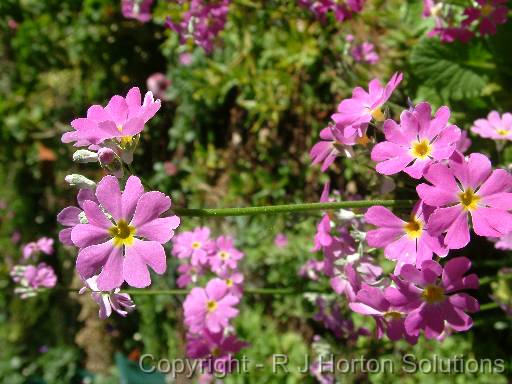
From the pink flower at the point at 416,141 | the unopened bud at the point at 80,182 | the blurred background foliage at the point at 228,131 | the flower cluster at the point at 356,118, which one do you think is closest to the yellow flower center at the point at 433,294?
the pink flower at the point at 416,141

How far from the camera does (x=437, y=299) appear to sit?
1182 mm

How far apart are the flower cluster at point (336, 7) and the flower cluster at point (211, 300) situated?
1045 millimetres

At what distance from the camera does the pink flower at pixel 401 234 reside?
1124mm

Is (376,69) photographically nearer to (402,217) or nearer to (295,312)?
(295,312)

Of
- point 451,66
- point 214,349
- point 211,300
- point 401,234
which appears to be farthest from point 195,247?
point 451,66

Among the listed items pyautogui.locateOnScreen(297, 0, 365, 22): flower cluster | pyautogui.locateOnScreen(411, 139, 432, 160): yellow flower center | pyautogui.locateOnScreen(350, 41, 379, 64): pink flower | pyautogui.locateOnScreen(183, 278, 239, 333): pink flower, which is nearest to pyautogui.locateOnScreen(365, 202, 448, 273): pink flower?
pyautogui.locateOnScreen(411, 139, 432, 160): yellow flower center

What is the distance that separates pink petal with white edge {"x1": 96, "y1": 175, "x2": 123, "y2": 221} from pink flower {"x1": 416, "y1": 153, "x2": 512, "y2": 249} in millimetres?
613

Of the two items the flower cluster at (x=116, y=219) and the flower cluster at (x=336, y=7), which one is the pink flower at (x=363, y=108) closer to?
the flower cluster at (x=116, y=219)

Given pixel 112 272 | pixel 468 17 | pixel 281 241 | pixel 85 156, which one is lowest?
pixel 281 241

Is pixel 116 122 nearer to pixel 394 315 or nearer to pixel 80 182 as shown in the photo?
pixel 80 182

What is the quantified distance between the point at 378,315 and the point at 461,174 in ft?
1.36

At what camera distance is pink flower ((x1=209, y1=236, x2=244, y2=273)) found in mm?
2070

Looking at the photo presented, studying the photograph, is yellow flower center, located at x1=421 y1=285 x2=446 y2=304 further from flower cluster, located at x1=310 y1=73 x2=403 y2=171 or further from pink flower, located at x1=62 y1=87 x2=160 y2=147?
pink flower, located at x1=62 y1=87 x2=160 y2=147

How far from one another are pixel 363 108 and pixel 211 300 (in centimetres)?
102
